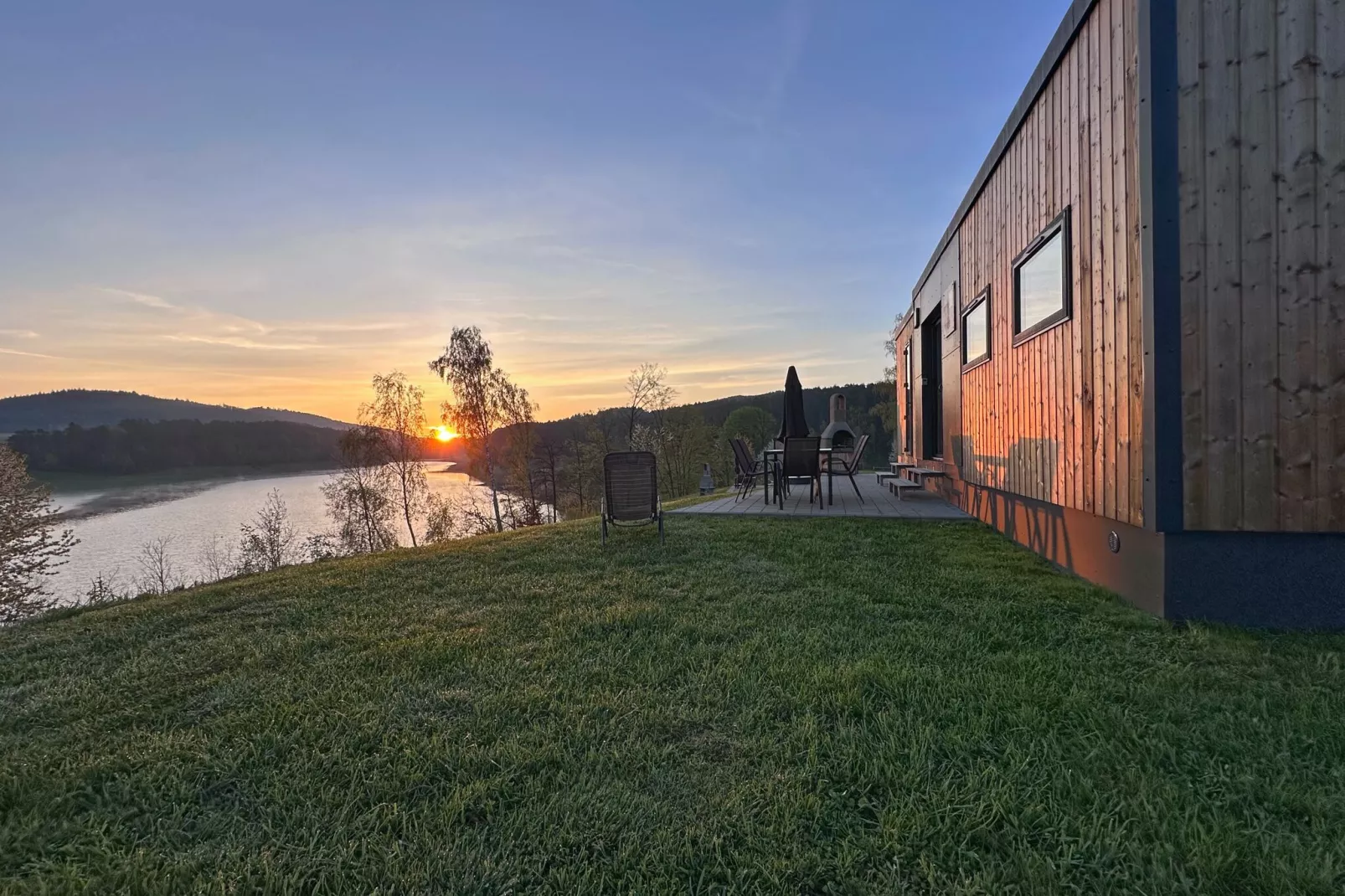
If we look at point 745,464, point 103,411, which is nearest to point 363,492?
point 745,464

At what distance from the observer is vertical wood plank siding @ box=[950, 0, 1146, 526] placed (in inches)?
125

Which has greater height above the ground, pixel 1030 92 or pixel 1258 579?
pixel 1030 92

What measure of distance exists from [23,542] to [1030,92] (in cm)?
2105

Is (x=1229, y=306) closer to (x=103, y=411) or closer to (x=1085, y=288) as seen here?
(x=1085, y=288)

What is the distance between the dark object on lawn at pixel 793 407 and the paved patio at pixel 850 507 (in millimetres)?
1122

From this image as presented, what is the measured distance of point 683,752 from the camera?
70.9 inches

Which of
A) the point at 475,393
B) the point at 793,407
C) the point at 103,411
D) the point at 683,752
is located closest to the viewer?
the point at 683,752

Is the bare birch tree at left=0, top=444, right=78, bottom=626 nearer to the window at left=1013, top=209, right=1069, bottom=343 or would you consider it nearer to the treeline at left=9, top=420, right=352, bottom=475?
the treeline at left=9, top=420, right=352, bottom=475

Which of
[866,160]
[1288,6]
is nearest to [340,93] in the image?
[866,160]

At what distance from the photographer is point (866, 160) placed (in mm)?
10570

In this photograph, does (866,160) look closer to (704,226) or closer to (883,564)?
(704,226)

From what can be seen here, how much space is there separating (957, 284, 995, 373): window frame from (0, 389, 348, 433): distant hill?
85.5ft

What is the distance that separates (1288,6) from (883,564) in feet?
12.5

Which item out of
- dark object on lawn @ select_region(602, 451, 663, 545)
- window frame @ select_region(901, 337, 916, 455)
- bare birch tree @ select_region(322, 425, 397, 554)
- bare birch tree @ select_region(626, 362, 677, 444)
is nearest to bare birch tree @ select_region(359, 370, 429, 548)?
bare birch tree @ select_region(322, 425, 397, 554)
